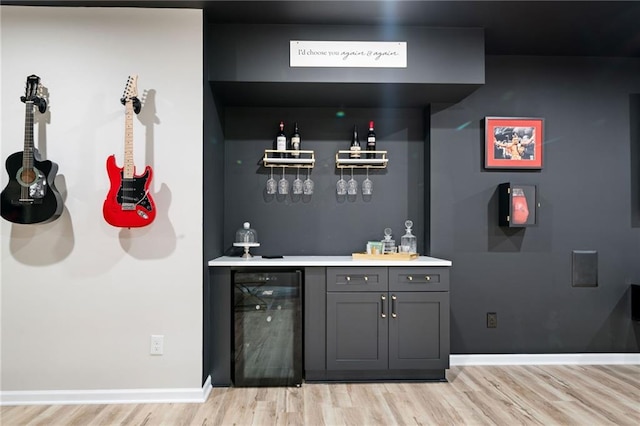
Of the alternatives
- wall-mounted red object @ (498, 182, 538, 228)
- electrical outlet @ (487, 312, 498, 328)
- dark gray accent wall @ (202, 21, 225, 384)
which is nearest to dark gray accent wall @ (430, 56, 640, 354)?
electrical outlet @ (487, 312, 498, 328)

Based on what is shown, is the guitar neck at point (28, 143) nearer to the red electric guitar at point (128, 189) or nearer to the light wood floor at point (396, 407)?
the red electric guitar at point (128, 189)

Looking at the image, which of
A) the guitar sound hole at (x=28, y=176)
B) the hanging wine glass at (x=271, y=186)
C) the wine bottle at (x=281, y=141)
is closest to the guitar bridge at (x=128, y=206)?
the guitar sound hole at (x=28, y=176)

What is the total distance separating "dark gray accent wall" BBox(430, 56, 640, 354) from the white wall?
2.05 metres

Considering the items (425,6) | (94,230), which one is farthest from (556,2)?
(94,230)

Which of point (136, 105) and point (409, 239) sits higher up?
point (136, 105)

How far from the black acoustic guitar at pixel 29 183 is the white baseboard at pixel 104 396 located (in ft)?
3.71

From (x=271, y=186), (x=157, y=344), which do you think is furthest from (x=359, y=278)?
(x=157, y=344)

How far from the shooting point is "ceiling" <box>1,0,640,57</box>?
2688 millimetres

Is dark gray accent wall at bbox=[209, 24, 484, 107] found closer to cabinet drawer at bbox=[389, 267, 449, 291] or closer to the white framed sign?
the white framed sign

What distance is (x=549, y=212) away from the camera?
354 cm

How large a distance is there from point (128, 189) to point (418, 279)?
2085mm

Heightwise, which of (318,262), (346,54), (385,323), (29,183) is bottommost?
(385,323)

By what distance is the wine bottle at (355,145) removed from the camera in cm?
344

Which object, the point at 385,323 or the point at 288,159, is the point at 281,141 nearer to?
the point at 288,159
